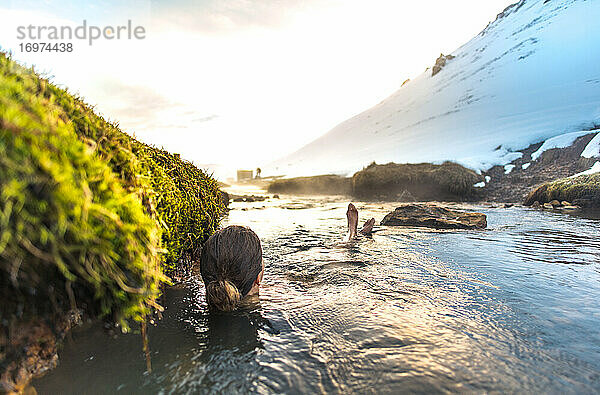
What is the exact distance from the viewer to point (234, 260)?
4.01 meters

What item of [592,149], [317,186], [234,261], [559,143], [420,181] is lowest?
[234,261]

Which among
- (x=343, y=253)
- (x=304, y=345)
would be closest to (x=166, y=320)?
(x=304, y=345)

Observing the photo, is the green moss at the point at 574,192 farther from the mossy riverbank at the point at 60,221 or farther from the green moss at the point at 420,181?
the mossy riverbank at the point at 60,221

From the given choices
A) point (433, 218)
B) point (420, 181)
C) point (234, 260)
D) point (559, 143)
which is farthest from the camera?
point (559, 143)

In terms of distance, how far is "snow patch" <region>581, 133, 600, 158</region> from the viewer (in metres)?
20.6

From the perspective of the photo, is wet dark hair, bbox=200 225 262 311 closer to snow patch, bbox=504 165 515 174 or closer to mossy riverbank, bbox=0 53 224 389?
mossy riverbank, bbox=0 53 224 389

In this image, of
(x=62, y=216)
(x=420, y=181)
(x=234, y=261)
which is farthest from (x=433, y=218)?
(x=420, y=181)

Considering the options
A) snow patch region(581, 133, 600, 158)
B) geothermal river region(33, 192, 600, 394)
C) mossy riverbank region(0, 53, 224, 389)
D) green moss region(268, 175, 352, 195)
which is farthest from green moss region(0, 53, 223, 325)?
green moss region(268, 175, 352, 195)

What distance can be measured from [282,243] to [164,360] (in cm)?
553

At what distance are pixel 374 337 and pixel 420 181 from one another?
23.4 meters

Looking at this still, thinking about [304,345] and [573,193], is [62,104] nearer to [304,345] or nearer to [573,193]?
[304,345]

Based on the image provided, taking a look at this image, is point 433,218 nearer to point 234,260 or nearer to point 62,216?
point 234,260

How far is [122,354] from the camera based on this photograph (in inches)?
108

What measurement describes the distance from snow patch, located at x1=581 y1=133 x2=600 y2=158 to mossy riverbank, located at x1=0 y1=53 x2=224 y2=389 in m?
29.4
